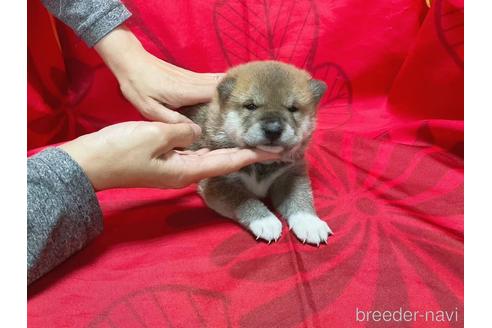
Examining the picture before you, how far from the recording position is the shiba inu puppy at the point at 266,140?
131 centimetres


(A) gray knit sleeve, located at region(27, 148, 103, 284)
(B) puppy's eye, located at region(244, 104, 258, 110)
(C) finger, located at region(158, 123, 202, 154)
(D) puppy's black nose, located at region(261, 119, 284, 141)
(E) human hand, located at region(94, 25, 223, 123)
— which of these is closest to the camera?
(A) gray knit sleeve, located at region(27, 148, 103, 284)

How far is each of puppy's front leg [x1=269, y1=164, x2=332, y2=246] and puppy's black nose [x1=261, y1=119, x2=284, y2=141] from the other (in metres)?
0.21

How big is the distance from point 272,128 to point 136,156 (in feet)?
1.25

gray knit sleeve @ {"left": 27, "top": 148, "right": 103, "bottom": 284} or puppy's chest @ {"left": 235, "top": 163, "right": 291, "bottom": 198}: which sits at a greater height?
gray knit sleeve @ {"left": 27, "top": 148, "right": 103, "bottom": 284}

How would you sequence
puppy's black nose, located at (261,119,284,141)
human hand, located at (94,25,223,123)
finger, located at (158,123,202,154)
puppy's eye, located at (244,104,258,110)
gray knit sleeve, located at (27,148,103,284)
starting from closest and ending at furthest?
gray knit sleeve, located at (27,148,103,284), finger, located at (158,123,202,154), puppy's black nose, located at (261,119,284,141), puppy's eye, located at (244,104,258,110), human hand, located at (94,25,223,123)

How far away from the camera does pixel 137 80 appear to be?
1532 mm

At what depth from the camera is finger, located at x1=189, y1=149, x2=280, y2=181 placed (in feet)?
4.23

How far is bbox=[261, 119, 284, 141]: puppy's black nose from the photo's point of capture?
130cm

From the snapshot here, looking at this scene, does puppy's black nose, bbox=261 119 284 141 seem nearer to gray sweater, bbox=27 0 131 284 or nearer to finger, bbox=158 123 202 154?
finger, bbox=158 123 202 154

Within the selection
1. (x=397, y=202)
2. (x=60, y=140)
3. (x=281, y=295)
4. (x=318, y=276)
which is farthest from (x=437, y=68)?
(x=60, y=140)

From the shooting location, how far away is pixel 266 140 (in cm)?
132

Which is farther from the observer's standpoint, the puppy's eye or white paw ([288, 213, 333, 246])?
the puppy's eye

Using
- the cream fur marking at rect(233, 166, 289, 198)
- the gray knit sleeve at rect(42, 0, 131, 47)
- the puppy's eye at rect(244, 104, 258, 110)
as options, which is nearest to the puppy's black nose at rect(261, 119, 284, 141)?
the puppy's eye at rect(244, 104, 258, 110)

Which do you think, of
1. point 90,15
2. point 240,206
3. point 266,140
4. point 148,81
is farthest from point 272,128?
point 90,15
